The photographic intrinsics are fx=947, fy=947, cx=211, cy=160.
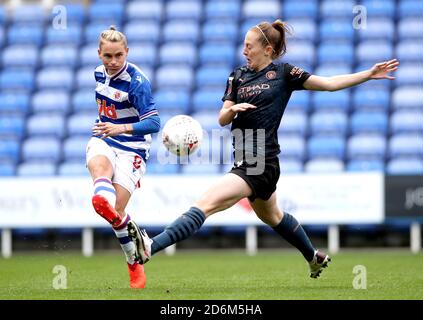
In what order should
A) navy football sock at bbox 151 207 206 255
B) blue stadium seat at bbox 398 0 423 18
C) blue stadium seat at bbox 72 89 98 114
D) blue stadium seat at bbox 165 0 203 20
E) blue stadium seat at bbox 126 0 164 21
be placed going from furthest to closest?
blue stadium seat at bbox 126 0 164 21 → blue stadium seat at bbox 165 0 203 20 → blue stadium seat at bbox 398 0 423 18 → blue stadium seat at bbox 72 89 98 114 → navy football sock at bbox 151 207 206 255

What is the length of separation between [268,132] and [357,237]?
7.44 m

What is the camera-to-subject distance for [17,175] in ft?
46.6

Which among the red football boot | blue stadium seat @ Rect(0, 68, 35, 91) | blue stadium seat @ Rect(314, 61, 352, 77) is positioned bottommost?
the red football boot

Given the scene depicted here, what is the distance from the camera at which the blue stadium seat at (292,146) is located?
46.4 feet

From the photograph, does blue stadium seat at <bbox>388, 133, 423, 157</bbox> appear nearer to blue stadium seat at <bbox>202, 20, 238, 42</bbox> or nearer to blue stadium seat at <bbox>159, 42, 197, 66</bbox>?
blue stadium seat at <bbox>202, 20, 238, 42</bbox>

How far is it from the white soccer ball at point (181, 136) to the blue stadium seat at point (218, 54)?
30.0 feet

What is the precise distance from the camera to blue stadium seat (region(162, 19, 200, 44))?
54.6 feet

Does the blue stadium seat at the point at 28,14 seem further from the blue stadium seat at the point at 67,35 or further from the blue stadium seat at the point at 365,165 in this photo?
the blue stadium seat at the point at 365,165

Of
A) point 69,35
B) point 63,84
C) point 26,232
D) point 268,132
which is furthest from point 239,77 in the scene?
point 69,35

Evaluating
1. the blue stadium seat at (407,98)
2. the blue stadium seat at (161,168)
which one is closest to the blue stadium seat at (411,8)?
the blue stadium seat at (407,98)

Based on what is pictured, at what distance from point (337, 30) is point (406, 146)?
122 inches

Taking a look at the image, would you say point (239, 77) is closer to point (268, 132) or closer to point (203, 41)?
point (268, 132)

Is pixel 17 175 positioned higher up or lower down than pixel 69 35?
lower down

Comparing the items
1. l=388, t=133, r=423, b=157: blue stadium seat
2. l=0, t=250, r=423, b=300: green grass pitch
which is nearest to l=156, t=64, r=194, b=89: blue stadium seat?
l=388, t=133, r=423, b=157: blue stadium seat
